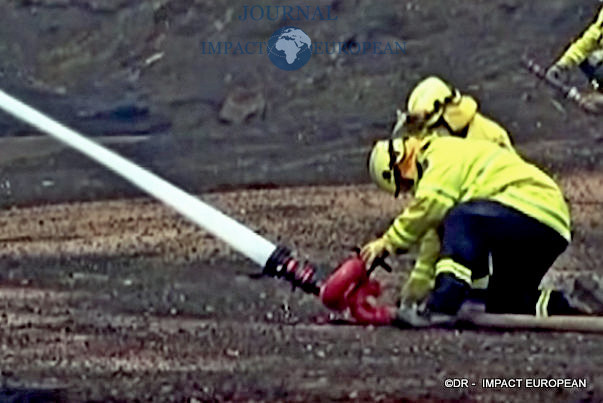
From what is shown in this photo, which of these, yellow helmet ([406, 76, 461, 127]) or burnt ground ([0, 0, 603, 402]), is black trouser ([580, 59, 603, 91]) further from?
yellow helmet ([406, 76, 461, 127])

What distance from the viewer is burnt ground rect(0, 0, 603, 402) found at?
5.39 metres

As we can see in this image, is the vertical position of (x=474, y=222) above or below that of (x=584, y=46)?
below

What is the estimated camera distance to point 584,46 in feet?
18.1

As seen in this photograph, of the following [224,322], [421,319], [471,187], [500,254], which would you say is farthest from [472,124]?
[224,322]

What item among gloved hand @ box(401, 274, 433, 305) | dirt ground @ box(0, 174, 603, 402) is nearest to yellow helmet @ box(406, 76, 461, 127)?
dirt ground @ box(0, 174, 603, 402)

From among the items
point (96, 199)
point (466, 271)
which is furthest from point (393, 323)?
point (96, 199)

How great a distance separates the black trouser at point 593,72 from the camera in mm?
5512

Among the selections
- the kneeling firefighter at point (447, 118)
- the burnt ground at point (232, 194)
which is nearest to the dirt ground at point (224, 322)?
the burnt ground at point (232, 194)

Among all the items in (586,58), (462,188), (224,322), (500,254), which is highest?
(586,58)

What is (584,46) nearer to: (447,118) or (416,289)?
(447,118)

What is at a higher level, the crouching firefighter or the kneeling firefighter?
the kneeling firefighter

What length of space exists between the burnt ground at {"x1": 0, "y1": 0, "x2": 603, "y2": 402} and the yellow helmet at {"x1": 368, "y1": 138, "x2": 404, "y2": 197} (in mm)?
31

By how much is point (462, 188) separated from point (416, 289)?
19 centimetres

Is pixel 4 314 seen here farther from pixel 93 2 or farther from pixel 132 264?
pixel 93 2
